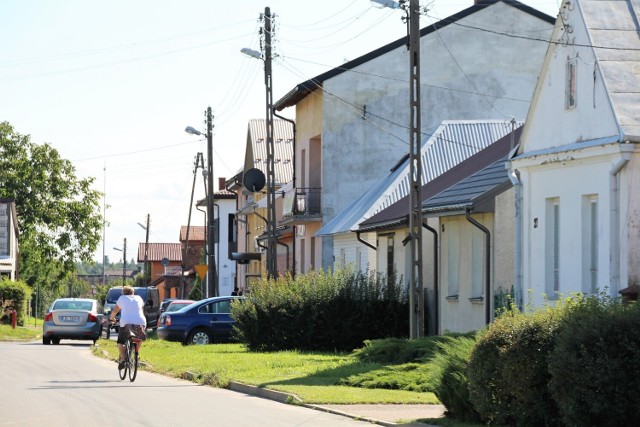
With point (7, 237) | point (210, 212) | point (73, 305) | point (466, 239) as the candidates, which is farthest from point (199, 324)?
point (7, 237)

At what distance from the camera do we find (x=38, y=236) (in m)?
79.2

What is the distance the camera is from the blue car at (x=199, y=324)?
3322 centimetres

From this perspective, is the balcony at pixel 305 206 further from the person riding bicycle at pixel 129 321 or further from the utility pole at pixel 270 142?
the person riding bicycle at pixel 129 321

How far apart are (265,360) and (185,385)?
4.26 meters

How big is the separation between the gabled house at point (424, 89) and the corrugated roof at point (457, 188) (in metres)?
6.49

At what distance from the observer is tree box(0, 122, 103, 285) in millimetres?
A: 78625

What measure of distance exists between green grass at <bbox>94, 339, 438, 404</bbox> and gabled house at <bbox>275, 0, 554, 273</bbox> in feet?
41.6

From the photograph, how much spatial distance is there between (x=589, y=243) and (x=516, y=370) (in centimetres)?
781

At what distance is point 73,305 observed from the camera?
40344 mm

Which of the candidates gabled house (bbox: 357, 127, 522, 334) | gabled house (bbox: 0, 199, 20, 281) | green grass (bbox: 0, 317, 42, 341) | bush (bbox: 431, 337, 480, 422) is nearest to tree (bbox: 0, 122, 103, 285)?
gabled house (bbox: 0, 199, 20, 281)

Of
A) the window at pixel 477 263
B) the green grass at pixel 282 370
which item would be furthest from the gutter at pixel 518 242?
the window at pixel 477 263

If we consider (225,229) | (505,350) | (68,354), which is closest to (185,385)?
(505,350)

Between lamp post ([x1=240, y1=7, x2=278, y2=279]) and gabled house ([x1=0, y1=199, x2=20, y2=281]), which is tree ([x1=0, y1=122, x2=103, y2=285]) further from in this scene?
lamp post ([x1=240, y1=7, x2=278, y2=279])

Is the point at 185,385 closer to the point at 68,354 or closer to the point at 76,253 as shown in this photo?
the point at 68,354
